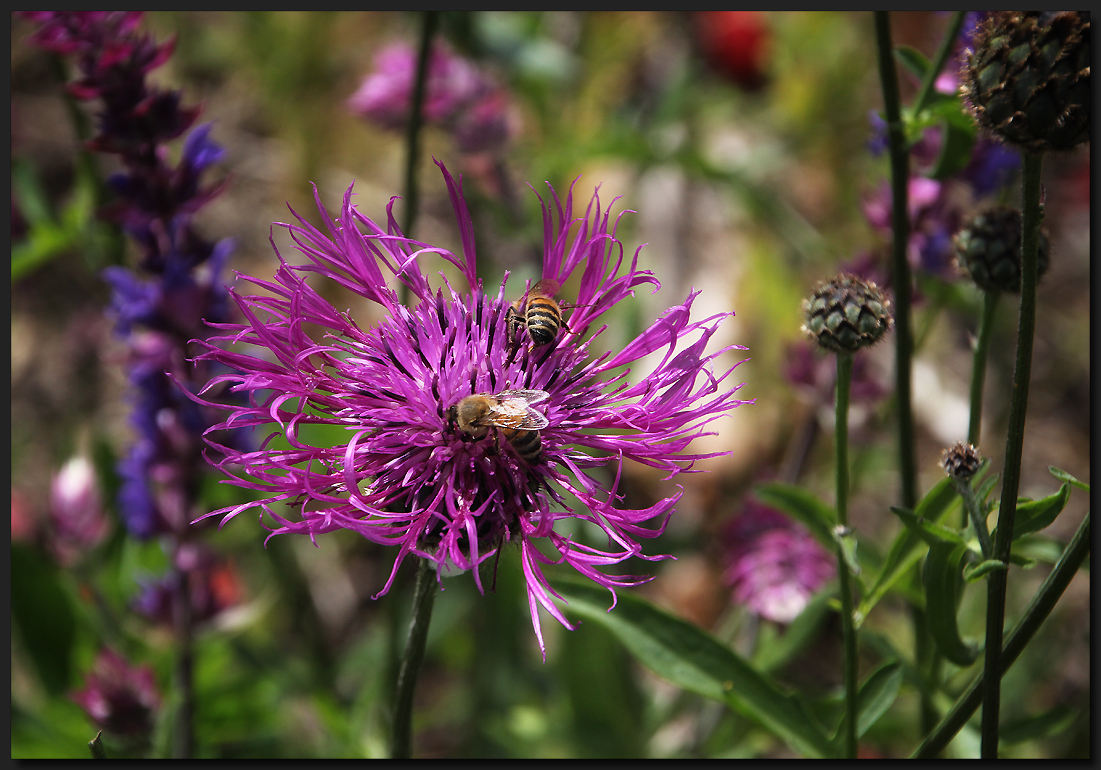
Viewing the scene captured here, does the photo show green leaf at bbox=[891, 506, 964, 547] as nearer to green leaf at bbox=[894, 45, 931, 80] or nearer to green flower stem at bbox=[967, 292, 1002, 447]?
green flower stem at bbox=[967, 292, 1002, 447]

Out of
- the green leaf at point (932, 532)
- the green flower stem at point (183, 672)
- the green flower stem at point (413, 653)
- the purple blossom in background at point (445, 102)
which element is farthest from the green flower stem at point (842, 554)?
the purple blossom in background at point (445, 102)

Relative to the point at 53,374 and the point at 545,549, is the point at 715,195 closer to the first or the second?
the point at 545,549

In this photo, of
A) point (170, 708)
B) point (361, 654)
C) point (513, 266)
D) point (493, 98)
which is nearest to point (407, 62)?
point (493, 98)

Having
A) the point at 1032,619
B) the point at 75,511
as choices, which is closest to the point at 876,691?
the point at 1032,619

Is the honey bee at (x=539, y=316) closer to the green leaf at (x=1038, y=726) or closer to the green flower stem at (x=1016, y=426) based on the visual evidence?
the green flower stem at (x=1016, y=426)

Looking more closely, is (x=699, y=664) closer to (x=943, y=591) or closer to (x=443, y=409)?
(x=943, y=591)

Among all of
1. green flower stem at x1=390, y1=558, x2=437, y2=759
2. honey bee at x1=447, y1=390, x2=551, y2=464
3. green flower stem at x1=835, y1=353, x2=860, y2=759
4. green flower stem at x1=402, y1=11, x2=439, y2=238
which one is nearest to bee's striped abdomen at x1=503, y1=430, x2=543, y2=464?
honey bee at x1=447, y1=390, x2=551, y2=464
